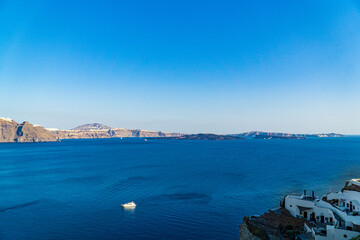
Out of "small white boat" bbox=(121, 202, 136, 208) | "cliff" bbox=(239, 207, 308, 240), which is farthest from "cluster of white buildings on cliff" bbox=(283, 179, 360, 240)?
"small white boat" bbox=(121, 202, 136, 208)

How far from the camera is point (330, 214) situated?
2475 cm

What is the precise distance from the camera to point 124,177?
63719mm

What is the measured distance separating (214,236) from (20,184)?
173 feet

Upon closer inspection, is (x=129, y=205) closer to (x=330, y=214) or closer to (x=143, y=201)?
(x=143, y=201)

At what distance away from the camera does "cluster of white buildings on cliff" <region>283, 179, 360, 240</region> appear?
20.0 meters

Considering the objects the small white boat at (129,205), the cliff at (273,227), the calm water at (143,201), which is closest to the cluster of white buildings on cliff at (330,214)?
the cliff at (273,227)

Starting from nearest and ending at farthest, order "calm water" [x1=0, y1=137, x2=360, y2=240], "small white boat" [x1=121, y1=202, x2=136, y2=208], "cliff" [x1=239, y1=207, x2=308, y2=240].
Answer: "cliff" [x1=239, y1=207, x2=308, y2=240]
"calm water" [x1=0, y1=137, x2=360, y2=240]
"small white boat" [x1=121, y1=202, x2=136, y2=208]

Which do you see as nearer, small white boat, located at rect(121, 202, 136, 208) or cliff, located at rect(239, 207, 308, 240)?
cliff, located at rect(239, 207, 308, 240)

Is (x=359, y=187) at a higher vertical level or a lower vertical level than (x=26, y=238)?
higher

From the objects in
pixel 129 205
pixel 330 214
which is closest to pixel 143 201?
pixel 129 205

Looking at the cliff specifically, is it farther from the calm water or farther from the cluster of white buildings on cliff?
the calm water

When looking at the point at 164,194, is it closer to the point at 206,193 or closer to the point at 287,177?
the point at 206,193

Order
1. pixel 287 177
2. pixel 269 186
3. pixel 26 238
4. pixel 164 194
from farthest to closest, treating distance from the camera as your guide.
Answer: pixel 287 177 < pixel 269 186 < pixel 164 194 < pixel 26 238

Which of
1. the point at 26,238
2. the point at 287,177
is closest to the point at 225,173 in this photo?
the point at 287,177
